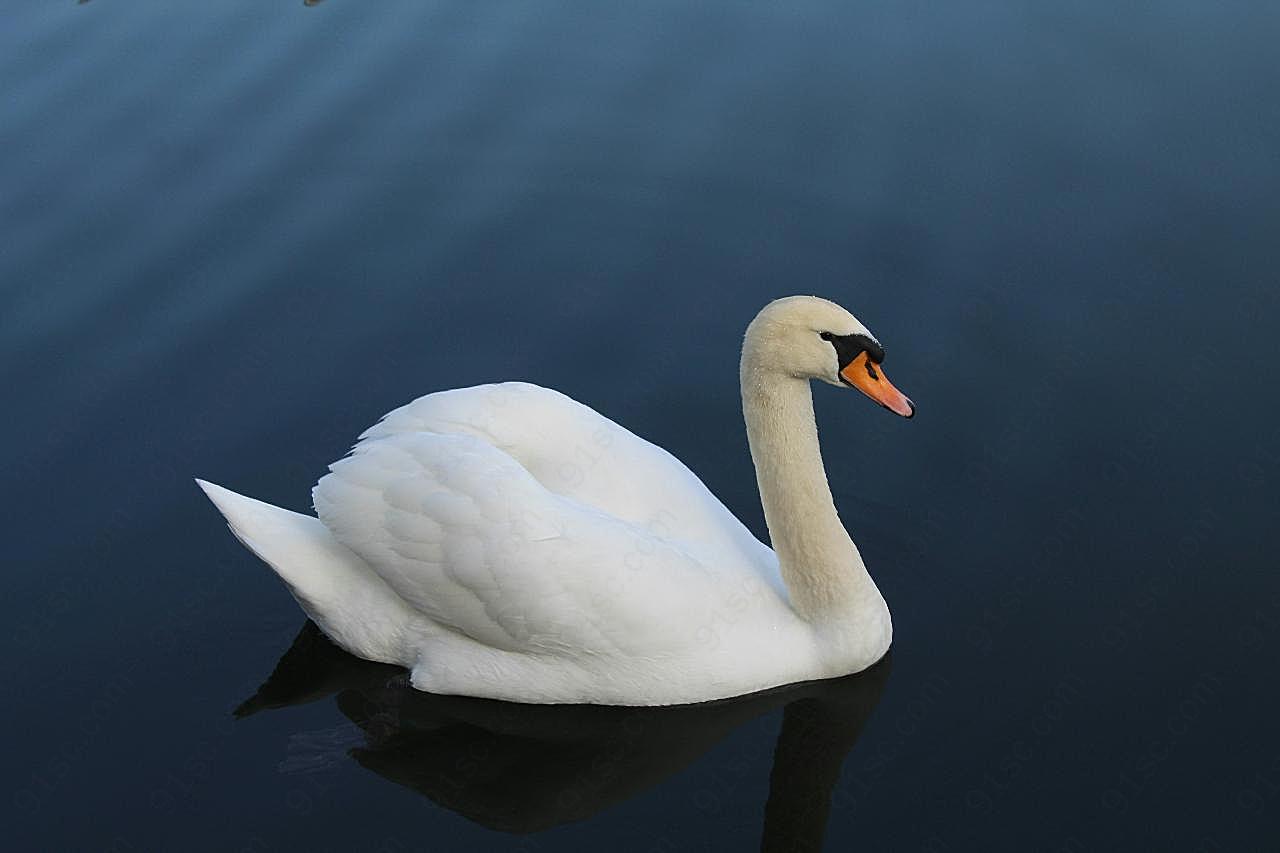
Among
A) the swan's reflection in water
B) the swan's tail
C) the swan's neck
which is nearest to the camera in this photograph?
the swan's reflection in water

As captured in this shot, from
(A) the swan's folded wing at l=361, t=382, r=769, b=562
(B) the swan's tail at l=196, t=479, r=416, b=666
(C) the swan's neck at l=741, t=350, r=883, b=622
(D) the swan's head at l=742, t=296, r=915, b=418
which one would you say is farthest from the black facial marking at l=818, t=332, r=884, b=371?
(B) the swan's tail at l=196, t=479, r=416, b=666

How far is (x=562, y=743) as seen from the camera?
733cm

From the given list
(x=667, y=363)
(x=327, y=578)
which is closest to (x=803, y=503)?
(x=327, y=578)

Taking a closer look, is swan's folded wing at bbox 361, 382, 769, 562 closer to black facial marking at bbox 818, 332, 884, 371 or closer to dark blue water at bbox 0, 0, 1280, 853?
dark blue water at bbox 0, 0, 1280, 853

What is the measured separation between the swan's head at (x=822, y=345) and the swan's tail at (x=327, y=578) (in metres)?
2.13

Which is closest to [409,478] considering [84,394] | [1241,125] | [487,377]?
[487,377]

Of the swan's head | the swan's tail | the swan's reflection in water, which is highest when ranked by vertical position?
the swan's head

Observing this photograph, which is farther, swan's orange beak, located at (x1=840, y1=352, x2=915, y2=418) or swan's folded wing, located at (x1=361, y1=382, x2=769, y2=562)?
swan's folded wing, located at (x1=361, y1=382, x2=769, y2=562)

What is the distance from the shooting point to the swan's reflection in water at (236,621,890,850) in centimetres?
701

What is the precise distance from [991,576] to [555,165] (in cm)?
518

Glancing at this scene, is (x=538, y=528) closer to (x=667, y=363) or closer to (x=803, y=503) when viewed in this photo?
(x=803, y=503)

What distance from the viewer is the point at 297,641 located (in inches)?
315

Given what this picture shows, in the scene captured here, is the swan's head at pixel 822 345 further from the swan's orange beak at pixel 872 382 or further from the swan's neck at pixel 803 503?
the swan's neck at pixel 803 503

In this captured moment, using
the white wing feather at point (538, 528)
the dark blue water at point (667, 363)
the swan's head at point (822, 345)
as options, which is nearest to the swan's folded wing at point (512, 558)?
the white wing feather at point (538, 528)
